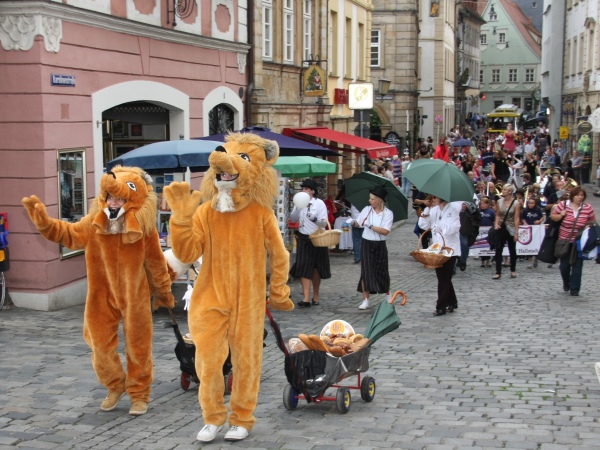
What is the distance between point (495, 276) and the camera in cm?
1574

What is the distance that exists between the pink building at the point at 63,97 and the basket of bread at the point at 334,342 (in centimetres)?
526

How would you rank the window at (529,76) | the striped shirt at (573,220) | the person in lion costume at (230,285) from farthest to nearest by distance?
1. the window at (529,76)
2. the striped shirt at (573,220)
3. the person in lion costume at (230,285)

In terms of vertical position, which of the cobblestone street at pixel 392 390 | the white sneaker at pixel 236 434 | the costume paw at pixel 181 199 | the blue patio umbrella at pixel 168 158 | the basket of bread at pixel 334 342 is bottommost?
the cobblestone street at pixel 392 390

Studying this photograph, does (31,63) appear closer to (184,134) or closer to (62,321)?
(62,321)

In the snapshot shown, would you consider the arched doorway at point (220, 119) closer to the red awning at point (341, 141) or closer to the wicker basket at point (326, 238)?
the red awning at point (341, 141)

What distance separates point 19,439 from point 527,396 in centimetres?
403

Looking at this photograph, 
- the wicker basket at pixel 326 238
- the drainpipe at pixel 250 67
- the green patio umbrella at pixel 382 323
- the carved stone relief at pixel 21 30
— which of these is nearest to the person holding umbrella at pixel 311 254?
the wicker basket at pixel 326 238

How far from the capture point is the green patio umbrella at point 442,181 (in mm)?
11930

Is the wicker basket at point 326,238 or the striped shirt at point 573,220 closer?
the wicker basket at point 326,238

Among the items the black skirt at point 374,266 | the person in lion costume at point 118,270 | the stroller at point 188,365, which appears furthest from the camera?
the black skirt at point 374,266

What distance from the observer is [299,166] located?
545 inches

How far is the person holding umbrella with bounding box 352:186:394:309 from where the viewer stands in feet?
40.1

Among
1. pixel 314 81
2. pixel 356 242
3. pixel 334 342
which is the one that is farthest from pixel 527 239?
pixel 334 342

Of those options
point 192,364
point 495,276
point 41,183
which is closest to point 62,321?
point 41,183
